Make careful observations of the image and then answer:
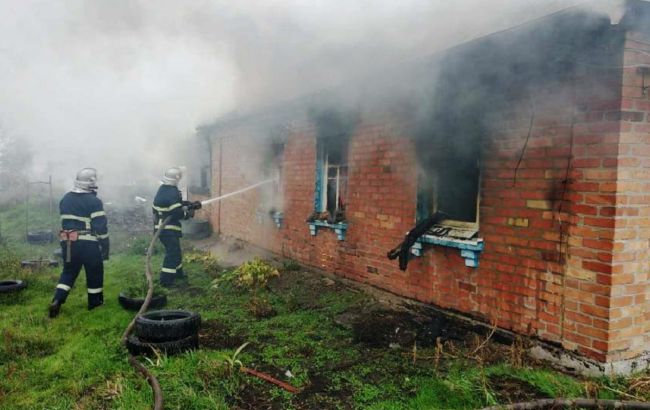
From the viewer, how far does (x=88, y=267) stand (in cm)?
629

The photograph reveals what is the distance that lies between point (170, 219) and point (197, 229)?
18.3 feet

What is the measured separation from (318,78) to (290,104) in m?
0.99

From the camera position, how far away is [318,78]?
6.73 metres

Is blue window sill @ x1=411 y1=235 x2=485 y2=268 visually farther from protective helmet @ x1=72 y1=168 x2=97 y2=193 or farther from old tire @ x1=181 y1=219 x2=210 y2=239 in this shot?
old tire @ x1=181 y1=219 x2=210 y2=239

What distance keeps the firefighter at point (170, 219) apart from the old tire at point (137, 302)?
1525 mm

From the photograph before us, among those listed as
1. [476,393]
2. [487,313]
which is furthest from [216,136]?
[476,393]

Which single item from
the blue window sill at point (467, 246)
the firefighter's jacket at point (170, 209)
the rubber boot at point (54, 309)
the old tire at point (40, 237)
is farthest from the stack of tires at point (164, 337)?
the old tire at point (40, 237)

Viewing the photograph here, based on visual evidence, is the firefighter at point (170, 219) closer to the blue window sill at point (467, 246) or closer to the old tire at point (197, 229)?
the blue window sill at point (467, 246)

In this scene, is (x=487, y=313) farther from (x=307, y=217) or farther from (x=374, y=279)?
(x=307, y=217)

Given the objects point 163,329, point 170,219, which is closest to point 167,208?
point 170,219

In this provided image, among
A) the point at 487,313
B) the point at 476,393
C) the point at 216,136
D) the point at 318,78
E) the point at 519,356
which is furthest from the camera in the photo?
the point at 216,136

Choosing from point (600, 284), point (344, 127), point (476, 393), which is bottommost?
Answer: point (476, 393)

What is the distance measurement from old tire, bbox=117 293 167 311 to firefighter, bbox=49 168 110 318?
0.50m

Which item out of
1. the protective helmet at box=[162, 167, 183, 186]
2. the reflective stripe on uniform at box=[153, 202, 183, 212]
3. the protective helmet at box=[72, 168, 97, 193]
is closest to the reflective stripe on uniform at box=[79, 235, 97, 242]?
the protective helmet at box=[72, 168, 97, 193]
